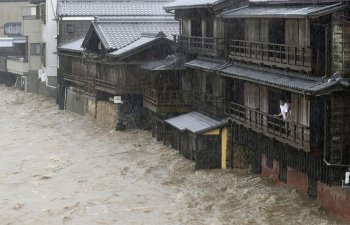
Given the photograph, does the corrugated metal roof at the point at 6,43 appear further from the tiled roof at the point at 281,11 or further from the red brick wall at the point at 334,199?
the red brick wall at the point at 334,199

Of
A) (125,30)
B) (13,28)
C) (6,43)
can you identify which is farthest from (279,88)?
(13,28)

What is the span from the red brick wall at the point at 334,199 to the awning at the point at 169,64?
51.4 feet

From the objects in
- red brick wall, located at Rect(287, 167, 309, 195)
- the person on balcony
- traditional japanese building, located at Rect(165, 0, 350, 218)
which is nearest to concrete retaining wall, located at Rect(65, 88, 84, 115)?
traditional japanese building, located at Rect(165, 0, 350, 218)

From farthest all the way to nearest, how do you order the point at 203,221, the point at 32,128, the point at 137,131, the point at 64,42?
the point at 64,42, the point at 32,128, the point at 137,131, the point at 203,221

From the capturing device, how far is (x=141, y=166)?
3328cm

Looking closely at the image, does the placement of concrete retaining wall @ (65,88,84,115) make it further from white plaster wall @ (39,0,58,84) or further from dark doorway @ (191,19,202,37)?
dark doorway @ (191,19,202,37)

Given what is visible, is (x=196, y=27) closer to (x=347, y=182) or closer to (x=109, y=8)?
(x=347, y=182)

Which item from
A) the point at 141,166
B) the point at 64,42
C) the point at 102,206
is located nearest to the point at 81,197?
the point at 102,206

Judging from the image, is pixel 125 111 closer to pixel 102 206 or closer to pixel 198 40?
pixel 198 40

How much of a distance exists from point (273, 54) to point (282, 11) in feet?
7.64

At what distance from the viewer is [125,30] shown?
45500 millimetres

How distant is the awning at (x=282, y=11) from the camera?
2200 cm

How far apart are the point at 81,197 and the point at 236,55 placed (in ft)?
34.2

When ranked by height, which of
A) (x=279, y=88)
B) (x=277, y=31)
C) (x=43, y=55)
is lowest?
(x=279, y=88)
